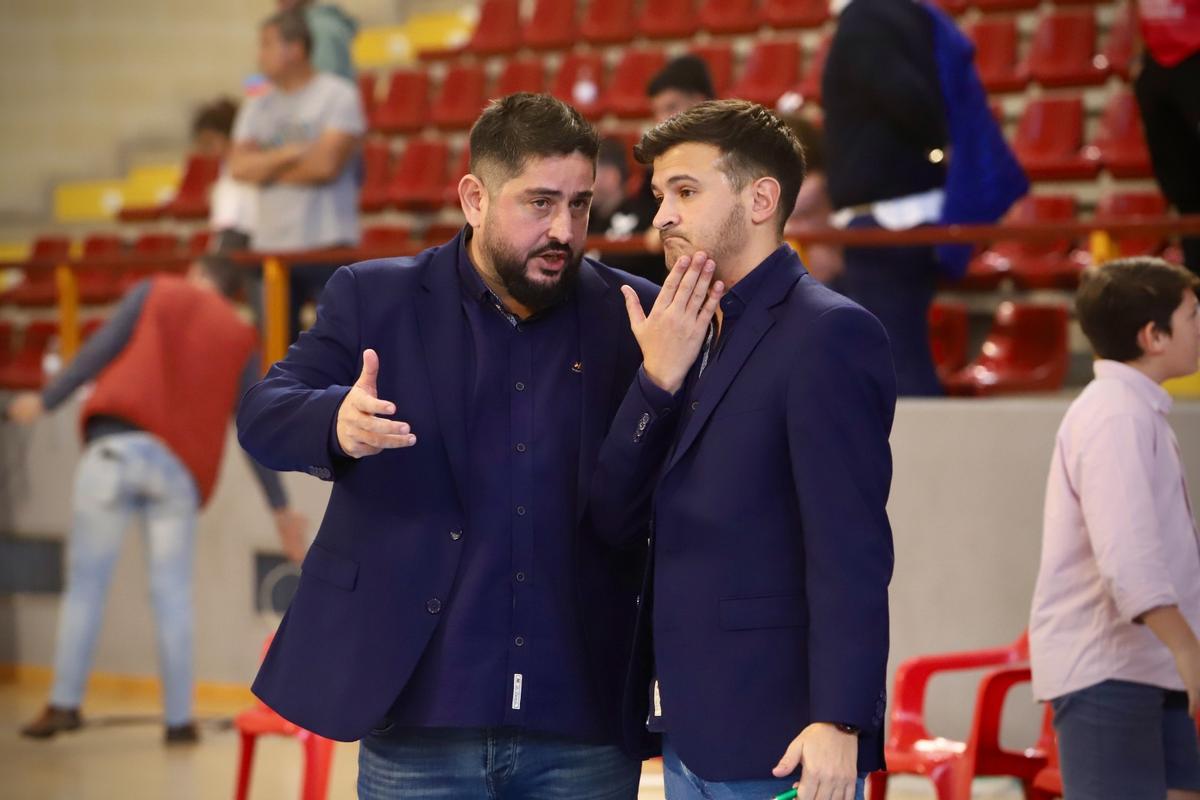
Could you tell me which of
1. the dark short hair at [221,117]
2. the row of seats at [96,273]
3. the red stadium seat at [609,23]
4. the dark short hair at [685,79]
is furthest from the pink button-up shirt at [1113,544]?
the row of seats at [96,273]

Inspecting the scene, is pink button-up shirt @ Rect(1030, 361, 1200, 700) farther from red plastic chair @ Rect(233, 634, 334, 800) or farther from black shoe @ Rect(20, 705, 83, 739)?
black shoe @ Rect(20, 705, 83, 739)

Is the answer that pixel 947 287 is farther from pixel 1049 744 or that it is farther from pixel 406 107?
pixel 406 107

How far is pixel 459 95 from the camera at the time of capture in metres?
11.0

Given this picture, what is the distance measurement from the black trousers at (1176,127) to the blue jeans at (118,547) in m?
3.80

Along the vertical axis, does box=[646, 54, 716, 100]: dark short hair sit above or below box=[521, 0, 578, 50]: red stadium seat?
below

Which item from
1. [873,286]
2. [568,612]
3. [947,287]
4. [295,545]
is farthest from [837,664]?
[947,287]

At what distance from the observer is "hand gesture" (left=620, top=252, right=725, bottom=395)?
89.7 inches

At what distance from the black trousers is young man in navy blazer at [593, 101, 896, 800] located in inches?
122

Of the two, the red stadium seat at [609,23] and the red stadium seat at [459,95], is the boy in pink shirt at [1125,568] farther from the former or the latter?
the red stadium seat at [459,95]

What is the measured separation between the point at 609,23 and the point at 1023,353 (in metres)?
4.77

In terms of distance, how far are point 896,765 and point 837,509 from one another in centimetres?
215

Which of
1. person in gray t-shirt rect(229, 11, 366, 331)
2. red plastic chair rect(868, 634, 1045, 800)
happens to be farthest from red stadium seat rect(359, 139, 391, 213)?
red plastic chair rect(868, 634, 1045, 800)

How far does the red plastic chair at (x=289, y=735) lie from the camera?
4.37m

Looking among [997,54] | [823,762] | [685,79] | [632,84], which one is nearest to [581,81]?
[632,84]
